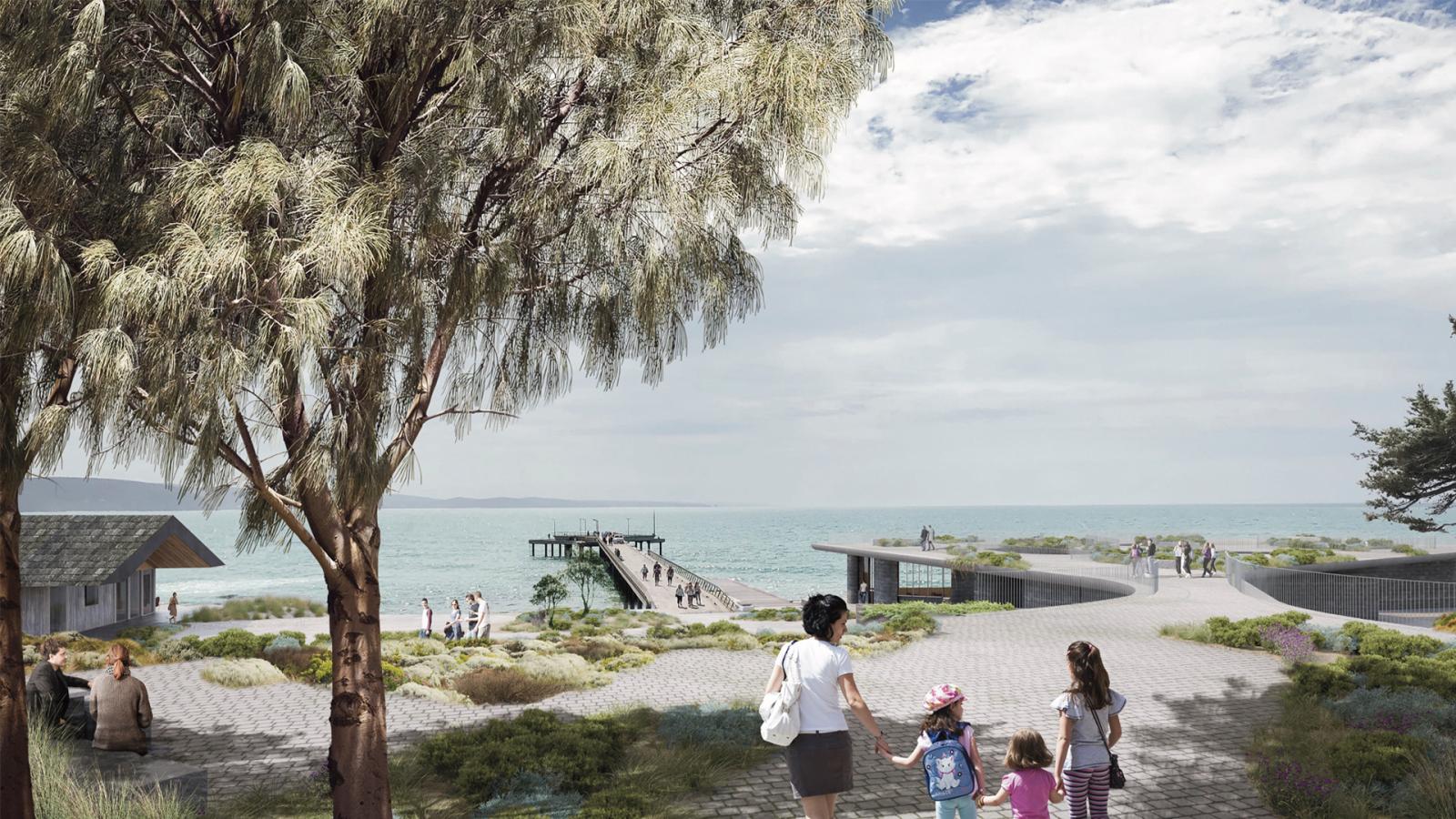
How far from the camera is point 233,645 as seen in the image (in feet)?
70.8

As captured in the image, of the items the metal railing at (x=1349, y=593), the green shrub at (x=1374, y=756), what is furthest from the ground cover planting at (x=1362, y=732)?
the metal railing at (x=1349, y=593)

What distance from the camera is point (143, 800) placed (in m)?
7.71

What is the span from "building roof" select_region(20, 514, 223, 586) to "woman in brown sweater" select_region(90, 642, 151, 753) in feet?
56.4

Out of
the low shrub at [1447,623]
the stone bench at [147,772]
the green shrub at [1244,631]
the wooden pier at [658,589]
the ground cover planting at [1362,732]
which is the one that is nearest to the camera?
the ground cover planting at [1362,732]

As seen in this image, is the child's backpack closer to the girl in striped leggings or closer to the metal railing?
the girl in striped leggings

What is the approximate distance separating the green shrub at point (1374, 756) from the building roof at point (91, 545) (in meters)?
25.8

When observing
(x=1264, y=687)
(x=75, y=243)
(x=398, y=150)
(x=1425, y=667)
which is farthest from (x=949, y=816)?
(x=1425, y=667)

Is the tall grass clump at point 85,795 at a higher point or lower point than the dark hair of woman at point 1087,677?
lower

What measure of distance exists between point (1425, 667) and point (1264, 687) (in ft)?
7.68

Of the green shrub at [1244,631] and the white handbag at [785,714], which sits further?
the green shrub at [1244,631]

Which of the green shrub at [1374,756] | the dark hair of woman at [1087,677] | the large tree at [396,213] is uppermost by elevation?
the large tree at [396,213]

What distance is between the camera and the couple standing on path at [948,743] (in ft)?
19.0

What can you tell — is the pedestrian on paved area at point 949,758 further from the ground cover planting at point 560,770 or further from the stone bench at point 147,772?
the stone bench at point 147,772

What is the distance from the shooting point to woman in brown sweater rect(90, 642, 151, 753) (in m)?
9.48
